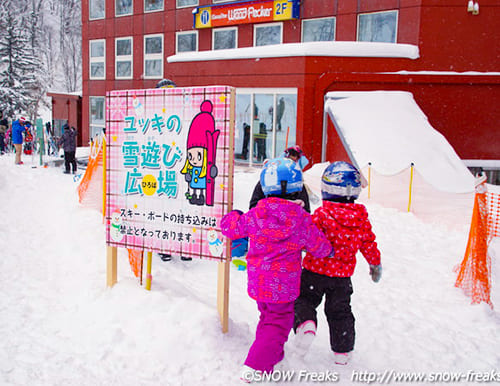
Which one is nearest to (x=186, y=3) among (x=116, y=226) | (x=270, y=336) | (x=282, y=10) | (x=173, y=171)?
(x=282, y=10)

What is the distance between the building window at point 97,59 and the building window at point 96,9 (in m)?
1.43

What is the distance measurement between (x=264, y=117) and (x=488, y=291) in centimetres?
1174

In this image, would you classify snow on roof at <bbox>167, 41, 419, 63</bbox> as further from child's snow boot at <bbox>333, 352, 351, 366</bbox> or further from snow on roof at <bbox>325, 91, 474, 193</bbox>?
child's snow boot at <bbox>333, 352, 351, 366</bbox>

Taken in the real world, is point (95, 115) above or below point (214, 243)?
above

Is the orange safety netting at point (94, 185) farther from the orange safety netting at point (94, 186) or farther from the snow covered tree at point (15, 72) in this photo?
the snow covered tree at point (15, 72)

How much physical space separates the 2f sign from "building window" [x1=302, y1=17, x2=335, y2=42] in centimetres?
82

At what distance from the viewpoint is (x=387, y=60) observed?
14.9 m

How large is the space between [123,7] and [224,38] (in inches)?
277

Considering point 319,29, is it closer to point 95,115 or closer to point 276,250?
point 95,115

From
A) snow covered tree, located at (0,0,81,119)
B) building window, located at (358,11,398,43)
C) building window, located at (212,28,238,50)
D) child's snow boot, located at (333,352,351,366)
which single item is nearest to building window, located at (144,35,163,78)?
building window, located at (212,28,238,50)

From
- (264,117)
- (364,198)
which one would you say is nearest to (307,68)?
(264,117)

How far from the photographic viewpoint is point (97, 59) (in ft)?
83.0

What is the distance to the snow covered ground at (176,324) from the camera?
3.21 metres

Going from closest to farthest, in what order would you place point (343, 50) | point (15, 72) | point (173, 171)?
point (173, 171), point (343, 50), point (15, 72)
